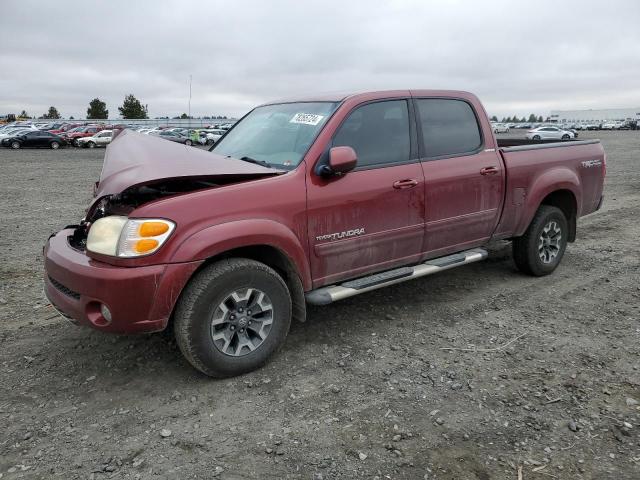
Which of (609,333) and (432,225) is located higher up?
(432,225)

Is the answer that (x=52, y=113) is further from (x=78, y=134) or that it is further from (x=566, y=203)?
(x=566, y=203)

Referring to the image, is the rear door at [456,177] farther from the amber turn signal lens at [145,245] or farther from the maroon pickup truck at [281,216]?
the amber turn signal lens at [145,245]

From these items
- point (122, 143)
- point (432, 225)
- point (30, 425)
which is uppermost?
point (122, 143)

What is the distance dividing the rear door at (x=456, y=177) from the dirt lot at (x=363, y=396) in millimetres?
678

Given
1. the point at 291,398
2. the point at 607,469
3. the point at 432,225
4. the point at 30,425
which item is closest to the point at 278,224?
the point at 291,398

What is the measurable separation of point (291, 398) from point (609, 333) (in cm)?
267

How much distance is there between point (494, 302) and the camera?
4949 mm

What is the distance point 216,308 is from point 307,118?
1.71 metres

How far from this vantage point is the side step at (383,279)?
382cm

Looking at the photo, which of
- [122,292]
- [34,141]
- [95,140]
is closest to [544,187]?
[122,292]

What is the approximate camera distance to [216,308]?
11.0 ft

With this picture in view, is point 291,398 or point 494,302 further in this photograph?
point 494,302

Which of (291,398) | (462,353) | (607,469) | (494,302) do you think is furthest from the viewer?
(494,302)

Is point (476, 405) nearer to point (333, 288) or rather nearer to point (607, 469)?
point (607, 469)
